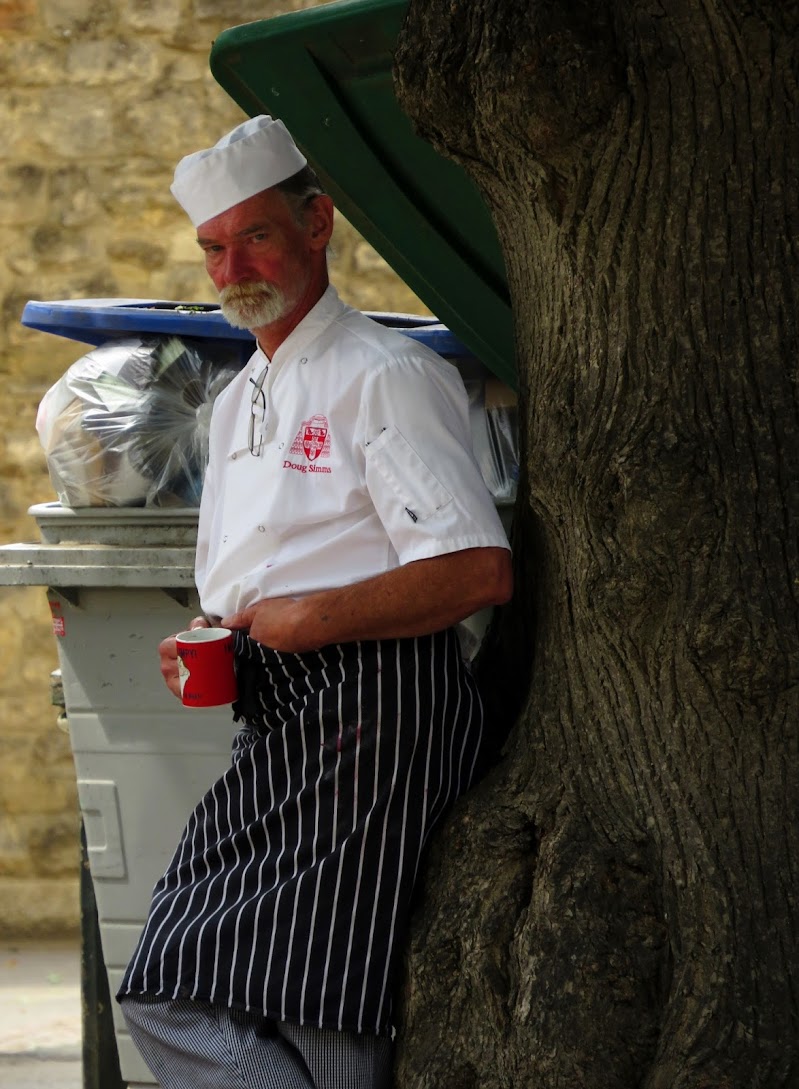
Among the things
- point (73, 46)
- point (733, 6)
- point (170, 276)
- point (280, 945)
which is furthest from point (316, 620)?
point (73, 46)

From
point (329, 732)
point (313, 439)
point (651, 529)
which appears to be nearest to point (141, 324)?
point (313, 439)

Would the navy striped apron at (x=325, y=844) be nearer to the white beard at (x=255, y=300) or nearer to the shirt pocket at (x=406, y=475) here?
the shirt pocket at (x=406, y=475)

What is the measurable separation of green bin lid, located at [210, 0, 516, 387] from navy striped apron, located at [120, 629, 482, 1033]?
899mm

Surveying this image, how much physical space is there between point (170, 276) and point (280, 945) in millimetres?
3702

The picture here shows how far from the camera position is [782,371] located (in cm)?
171

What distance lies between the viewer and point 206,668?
6.79 feet

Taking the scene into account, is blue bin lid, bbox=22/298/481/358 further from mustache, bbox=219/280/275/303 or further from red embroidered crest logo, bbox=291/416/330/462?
red embroidered crest logo, bbox=291/416/330/462

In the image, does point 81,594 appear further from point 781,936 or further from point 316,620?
point 781,936

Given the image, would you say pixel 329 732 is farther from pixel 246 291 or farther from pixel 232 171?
pixel 232 171

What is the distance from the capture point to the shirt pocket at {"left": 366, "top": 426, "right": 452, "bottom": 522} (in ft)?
6.53

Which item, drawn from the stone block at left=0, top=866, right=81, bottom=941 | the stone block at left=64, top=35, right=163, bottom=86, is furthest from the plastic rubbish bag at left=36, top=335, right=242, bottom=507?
the stone block at left=0, top=866, right=81, bottom=941

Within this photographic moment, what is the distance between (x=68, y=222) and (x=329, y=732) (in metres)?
3.69

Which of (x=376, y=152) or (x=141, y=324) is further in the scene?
(x=141, y=324)

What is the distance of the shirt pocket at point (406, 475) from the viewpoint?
1991 mm
